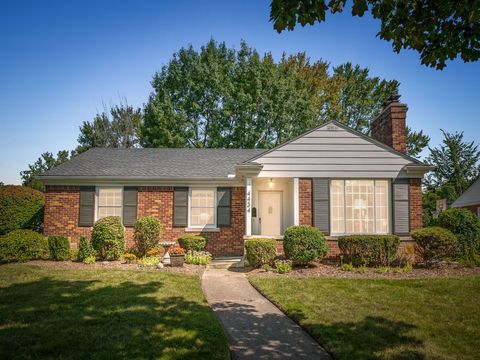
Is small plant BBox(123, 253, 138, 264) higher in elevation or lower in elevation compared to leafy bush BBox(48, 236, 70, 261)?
lower

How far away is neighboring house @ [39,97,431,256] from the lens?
10938 mm

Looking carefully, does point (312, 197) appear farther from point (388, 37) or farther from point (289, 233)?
point (388, 37)

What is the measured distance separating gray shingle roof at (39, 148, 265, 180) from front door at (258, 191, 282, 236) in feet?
6.08

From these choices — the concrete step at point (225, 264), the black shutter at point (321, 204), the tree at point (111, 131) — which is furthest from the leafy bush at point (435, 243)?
the tree at point (111, 131)

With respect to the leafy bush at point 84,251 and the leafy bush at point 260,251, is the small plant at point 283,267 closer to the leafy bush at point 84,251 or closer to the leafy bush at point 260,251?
the leafy bush at point 260,251

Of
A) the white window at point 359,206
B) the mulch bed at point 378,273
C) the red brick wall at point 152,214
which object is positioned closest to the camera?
the mulch bed at point 378,273

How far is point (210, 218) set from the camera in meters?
12.7

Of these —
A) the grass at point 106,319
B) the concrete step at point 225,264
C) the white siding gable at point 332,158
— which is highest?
the white siding gable at point 332,158

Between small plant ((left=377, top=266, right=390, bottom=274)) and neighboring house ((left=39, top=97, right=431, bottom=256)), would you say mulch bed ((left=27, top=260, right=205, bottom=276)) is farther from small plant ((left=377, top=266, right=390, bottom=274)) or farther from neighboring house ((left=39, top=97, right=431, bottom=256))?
small plant ((left=377, top=266, right=390, bottom=274))

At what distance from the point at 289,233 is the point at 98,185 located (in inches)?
323

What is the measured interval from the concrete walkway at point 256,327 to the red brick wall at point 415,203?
6.93m

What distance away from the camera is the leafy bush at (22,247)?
9.91 meters

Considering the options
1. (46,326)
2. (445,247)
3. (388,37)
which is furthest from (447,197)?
(46,326)

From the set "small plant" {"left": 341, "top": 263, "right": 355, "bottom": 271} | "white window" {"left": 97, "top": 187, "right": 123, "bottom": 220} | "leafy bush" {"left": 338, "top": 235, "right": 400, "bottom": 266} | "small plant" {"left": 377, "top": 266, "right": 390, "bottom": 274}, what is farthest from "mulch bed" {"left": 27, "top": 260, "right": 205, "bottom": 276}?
"small plant" {"left": 377, "top": 266, "right": 390, "bottom": 274}
